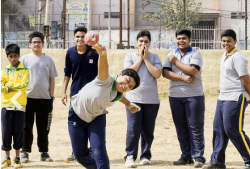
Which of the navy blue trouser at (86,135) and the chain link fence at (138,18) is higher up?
the chain link fence at (138,18)

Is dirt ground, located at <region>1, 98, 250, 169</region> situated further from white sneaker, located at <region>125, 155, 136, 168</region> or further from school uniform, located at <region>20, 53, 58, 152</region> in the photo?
school uniform, located at <region>20, 53, 58, 152</region>

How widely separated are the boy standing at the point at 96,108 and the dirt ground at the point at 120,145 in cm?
161

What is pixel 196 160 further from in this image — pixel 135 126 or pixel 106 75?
pixel 106 75

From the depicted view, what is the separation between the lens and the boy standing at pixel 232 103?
6.16 meters

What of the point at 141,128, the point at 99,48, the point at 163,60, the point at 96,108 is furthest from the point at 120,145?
the point at 163,60

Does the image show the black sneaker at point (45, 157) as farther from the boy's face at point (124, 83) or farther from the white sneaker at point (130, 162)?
the boy's face at point (124, 83)

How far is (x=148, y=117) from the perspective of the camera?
6844mm

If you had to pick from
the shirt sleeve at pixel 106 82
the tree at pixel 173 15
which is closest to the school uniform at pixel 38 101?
the shirt sleeve at pixel 106 82

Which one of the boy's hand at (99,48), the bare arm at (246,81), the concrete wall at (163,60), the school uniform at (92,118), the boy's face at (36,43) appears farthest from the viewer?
the concrete wall at (163,60)

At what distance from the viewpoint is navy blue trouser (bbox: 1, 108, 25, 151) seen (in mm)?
6562

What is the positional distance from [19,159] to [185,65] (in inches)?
108

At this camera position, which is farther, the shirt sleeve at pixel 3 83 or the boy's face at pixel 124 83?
the shirt sleeve at pixel 3 83

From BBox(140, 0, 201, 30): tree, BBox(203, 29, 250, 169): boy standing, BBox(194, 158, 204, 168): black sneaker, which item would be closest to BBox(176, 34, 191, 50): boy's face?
BBox(203, 29, 250, 169): boy standing

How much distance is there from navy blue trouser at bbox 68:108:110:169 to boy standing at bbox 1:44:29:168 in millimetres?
1631
